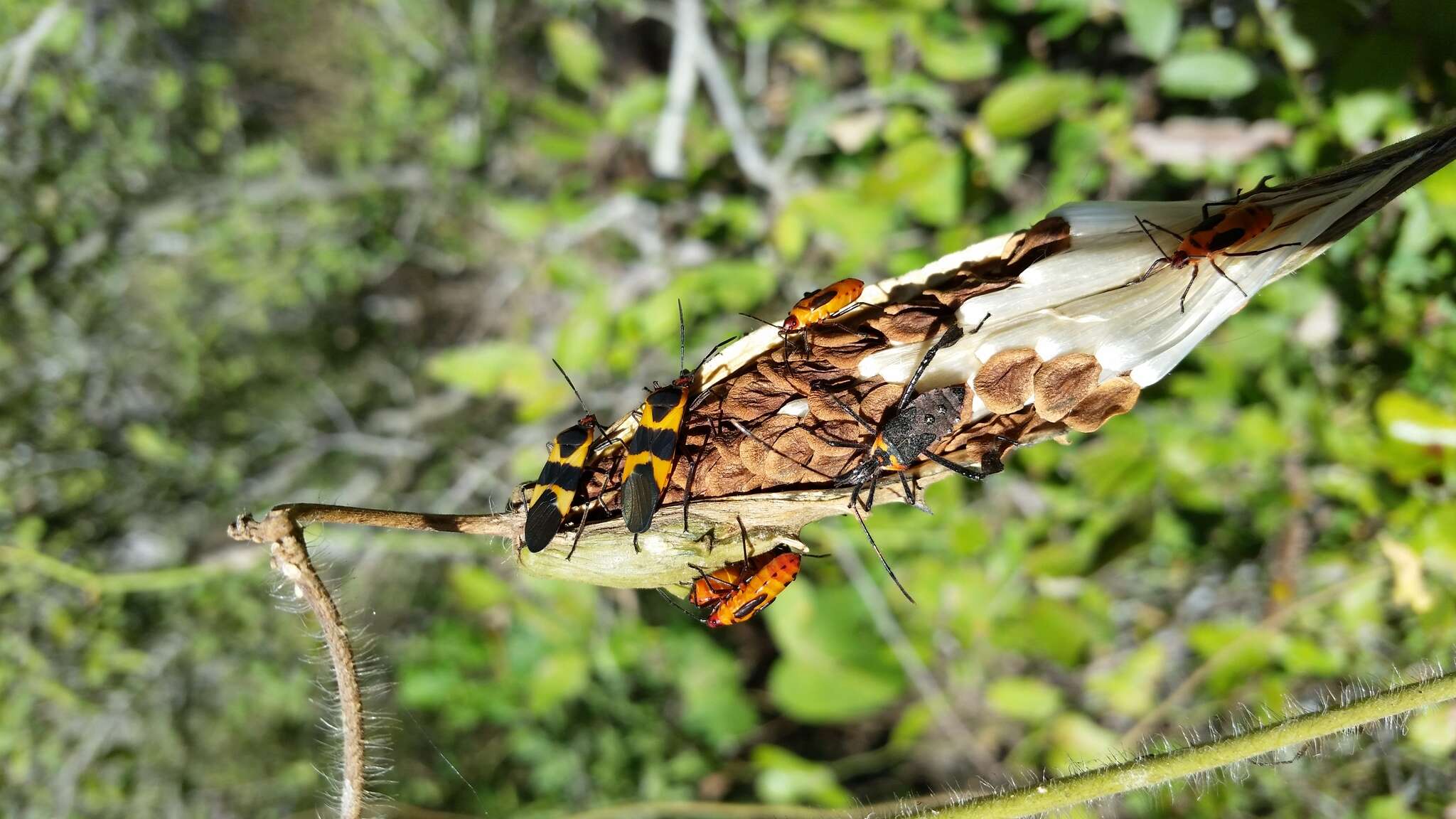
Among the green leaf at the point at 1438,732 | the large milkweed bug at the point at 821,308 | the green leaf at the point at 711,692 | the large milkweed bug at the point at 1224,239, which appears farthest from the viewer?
the green leaf at the point at 711,692

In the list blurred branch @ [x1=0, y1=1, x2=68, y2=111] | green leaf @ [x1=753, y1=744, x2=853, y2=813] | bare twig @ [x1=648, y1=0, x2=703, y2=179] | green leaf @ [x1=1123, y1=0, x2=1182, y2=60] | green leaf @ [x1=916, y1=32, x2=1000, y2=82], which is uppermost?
blurred branch @ [x1=0, y1=1, x2=68, y2=111]

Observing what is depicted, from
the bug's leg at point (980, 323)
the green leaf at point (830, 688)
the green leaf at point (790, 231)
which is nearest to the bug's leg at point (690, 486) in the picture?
the bug's leg at point (980, 323)

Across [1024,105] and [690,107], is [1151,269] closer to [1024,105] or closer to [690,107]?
[1024,105]

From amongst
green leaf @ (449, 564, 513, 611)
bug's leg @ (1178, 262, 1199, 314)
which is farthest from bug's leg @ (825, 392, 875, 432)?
green leaf @ (449, 564, 513, 611)

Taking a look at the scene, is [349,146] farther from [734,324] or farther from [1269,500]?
[1269,500]

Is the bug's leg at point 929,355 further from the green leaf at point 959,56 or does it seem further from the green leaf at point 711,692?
the green leaf at point 711,692

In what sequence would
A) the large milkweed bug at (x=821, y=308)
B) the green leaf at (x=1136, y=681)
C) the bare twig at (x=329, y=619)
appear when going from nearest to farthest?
the bare twig at (x=329, y=619) < the large milkweed bug at (x=821, y=308) < the green leaf at (x=1136, y=681)

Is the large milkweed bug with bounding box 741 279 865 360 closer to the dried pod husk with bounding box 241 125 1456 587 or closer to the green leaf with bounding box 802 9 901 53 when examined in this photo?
the dried pod husk with bounding box 241 125 1456 587

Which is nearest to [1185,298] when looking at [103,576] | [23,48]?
[103,576]
